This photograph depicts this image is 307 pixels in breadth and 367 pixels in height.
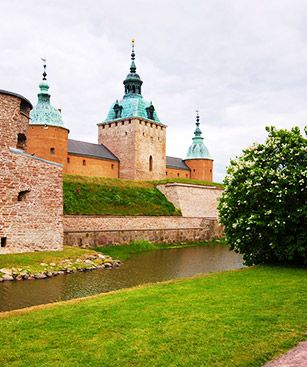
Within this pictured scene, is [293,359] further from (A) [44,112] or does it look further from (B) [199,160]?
(B) [199,160]

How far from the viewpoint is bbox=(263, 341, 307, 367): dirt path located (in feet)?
18.0

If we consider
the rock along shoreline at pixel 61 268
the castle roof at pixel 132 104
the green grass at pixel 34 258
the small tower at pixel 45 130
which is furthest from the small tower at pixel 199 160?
the green grass at pixel 34 258

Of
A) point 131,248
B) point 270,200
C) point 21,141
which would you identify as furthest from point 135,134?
point 270,200

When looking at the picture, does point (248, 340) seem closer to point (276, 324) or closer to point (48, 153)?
point (276, 324)

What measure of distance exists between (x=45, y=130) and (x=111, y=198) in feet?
32.0

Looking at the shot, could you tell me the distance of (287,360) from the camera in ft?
18.7

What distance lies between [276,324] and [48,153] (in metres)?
33.1

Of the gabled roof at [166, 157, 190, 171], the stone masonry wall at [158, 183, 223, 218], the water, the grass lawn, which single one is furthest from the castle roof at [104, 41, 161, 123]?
the grass lawn

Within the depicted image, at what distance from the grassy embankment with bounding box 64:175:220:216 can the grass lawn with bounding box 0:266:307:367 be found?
64.2 ft

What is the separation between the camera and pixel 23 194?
20.2 m

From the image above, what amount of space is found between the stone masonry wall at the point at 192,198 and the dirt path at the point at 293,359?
33.0 metres

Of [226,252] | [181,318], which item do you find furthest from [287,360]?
[226,252]

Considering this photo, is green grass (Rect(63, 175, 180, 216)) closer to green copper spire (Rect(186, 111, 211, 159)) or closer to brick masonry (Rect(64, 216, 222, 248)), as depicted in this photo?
brick masonry (Rect(64, 216, 222, 248))

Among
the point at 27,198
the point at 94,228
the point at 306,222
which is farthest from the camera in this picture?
the point at 94,228
